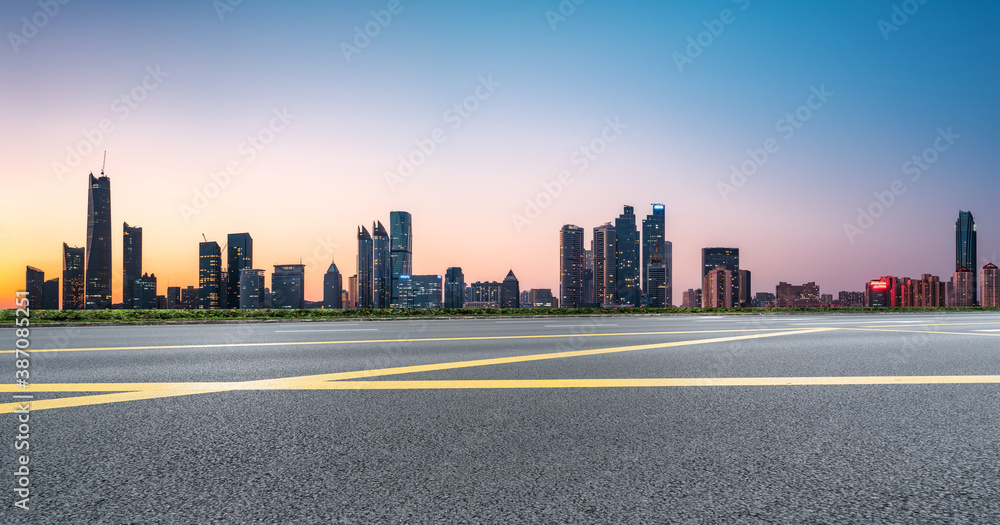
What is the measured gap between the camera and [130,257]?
121 m

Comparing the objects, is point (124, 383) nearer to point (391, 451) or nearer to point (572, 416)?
point (391, 451)

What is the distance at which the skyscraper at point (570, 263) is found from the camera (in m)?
138

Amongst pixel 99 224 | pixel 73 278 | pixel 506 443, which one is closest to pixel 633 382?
pixel 506 443

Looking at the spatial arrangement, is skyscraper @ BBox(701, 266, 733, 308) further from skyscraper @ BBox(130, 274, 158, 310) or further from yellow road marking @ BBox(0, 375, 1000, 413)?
skyscraper @ BBox(130, 274, 158, 310)

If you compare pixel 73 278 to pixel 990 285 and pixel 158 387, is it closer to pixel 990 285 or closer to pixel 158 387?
pixel 158 387

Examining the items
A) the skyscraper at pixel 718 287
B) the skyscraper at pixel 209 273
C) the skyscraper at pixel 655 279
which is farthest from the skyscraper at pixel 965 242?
the skyscraper at pixel 209 273

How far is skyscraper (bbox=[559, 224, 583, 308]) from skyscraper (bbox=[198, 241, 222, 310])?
8198cm

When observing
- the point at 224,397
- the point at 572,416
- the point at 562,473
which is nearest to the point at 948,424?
the point at 572,416

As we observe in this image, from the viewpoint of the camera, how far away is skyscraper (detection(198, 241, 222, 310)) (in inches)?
4808

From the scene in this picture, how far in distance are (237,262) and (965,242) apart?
182 m

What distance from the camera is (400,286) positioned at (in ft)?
647

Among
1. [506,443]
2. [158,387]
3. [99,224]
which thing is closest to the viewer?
[506,443]

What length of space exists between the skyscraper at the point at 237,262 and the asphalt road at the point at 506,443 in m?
116

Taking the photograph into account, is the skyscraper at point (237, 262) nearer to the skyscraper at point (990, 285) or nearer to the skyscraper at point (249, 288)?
the skyscraper at point (249, 288)
